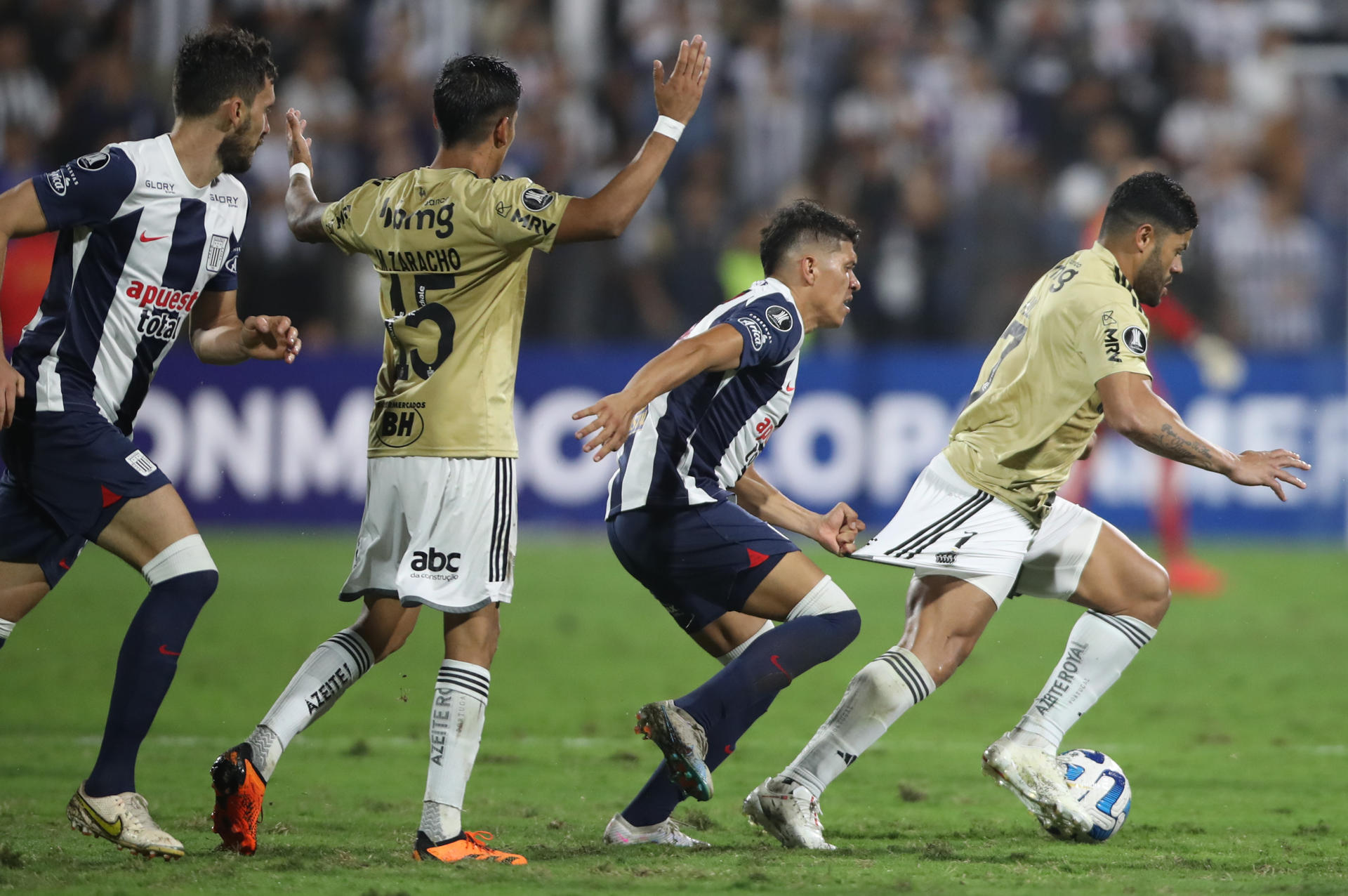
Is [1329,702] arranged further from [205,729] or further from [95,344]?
[95,344]

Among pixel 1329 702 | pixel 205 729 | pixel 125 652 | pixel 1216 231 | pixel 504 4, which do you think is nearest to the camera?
pixel 125 652

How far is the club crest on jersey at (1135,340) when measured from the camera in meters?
5.12

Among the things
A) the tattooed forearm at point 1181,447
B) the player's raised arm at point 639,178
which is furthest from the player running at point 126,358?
the tattooed forearm at point 1181,447

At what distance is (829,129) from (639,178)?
11803mm

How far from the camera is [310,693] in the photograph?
192 inches

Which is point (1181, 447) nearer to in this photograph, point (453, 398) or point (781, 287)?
point (781, 287)

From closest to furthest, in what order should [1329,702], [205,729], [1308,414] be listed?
[205,729] → [1329,702] → [1308,414]

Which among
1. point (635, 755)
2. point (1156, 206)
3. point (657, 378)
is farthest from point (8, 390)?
point (1156, 206)

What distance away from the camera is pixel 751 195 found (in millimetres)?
15602

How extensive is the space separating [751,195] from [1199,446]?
36.0 feet

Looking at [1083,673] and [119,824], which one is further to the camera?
[1083,673]

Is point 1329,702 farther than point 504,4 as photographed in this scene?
No

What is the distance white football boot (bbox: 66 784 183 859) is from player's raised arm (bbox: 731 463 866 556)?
2.03 metres

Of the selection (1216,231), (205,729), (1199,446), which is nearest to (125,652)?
(205,729)
